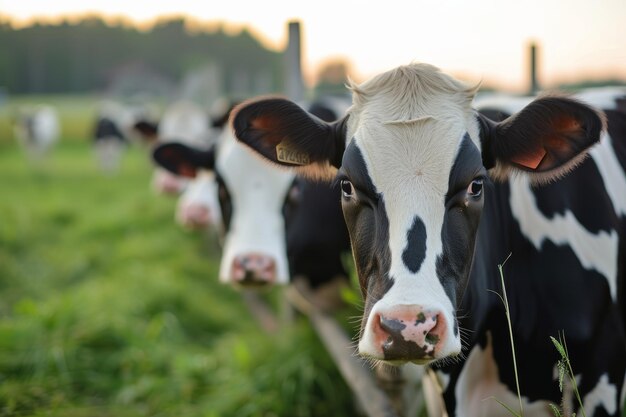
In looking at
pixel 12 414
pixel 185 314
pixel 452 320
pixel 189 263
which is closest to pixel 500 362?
pixel 452 320

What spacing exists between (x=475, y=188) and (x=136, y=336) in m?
3.74

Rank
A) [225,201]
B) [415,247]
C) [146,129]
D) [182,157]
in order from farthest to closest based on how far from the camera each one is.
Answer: [146,129], [182,157], [225,201], [415,247]

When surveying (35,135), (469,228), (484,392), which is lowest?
(35,135)

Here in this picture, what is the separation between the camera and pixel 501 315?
253 cm

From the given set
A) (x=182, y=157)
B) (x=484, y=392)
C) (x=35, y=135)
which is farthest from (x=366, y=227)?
(x=35, y=135)

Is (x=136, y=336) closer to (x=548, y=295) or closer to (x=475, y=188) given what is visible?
(x=548, y=295)

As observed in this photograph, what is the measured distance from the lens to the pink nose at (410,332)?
1.86m

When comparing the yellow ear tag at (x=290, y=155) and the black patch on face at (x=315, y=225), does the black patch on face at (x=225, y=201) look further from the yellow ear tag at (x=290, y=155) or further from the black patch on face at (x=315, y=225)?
the yellow ear tag at (x=290, y=155)

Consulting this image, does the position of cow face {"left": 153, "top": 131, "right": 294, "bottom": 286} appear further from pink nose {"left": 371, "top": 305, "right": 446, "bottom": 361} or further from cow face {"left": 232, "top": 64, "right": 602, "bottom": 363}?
pink nose {"left": 371, "top": 305, "right": 446, "bottom": 361}

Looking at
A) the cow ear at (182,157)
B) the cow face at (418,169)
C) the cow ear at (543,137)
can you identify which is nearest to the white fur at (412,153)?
the cow face at (418,169)

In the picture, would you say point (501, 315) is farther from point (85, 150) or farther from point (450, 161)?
point (85, 150)

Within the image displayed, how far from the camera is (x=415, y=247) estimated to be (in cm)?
203

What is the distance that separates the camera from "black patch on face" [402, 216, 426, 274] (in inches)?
79.0

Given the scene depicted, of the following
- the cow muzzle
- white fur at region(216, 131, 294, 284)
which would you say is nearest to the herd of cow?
the cow muzzle
